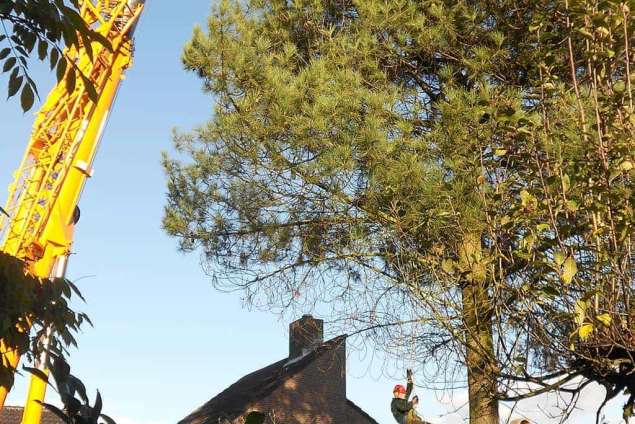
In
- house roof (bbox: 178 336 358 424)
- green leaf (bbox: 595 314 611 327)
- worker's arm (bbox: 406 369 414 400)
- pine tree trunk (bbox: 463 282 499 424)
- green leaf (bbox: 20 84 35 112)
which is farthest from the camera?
house roof (bbox: 178 336 358 424)

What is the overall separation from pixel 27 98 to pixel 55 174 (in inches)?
313

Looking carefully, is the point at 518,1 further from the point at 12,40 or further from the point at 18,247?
the point at 12,40

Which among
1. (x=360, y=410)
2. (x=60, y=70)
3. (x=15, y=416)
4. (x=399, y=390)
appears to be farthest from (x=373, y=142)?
(x=15, y=416)

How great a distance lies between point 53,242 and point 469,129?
19.3 ft

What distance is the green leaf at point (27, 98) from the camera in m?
3.58

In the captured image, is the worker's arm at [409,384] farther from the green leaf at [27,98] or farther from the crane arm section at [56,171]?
the crane arm section at [56,171]

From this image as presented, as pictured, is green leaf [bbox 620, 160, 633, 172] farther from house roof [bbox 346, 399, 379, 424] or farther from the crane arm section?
house roof [bbox 346, 399, 379, 424]

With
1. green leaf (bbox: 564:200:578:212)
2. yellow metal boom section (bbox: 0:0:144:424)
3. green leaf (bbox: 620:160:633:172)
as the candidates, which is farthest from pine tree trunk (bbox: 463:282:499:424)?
yellow metal boom section (bbox: 0:0:144:424)

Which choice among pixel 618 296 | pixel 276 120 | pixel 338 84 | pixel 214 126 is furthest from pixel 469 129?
pixel 618 296

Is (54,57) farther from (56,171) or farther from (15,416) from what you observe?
(15,416)

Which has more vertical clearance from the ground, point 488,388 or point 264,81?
point 264,81

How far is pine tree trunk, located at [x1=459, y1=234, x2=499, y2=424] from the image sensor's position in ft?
19.5

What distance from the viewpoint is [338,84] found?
401 inches

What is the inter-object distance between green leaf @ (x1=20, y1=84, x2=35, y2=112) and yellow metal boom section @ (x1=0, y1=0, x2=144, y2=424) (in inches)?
294
